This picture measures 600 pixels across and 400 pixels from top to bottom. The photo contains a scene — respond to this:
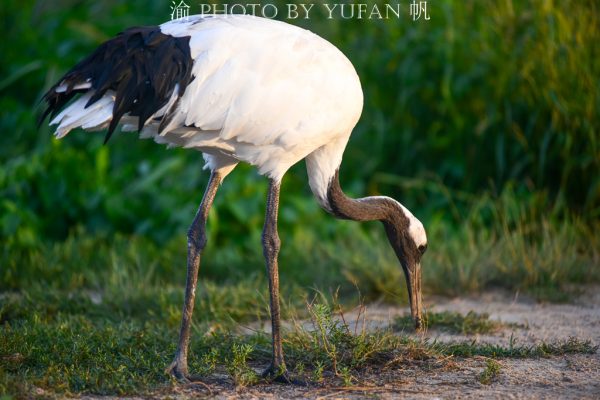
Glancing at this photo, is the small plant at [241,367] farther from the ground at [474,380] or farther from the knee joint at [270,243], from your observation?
the knee joint at [270,243]

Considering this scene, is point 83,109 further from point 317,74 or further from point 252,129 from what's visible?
point 317,74

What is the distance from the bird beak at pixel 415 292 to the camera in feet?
19.0

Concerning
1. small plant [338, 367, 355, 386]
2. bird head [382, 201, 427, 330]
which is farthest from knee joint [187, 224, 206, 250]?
bird head [382, 201, 427, 330]

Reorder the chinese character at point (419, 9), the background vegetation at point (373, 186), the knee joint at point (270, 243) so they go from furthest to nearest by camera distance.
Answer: the chinese character at point (419, 9)
the background vegetation at point (373, 186)
the knee joint at point (270, 243)

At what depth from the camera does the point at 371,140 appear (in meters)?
9.07

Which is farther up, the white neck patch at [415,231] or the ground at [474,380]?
the white neck patch at [415,231]

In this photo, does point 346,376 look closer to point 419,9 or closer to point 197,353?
point 197,353

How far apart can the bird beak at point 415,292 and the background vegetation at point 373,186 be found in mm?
621

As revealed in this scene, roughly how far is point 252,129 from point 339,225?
11.6ft

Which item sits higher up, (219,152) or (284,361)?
(219,152)

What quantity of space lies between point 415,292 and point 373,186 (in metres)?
2.94

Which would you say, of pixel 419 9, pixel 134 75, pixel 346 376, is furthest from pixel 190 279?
pixel 419 9

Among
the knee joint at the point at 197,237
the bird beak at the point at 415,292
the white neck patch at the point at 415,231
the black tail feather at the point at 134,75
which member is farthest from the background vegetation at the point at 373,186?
the black tail feather at the point at 134,75

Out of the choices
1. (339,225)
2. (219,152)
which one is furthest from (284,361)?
(339,225)
